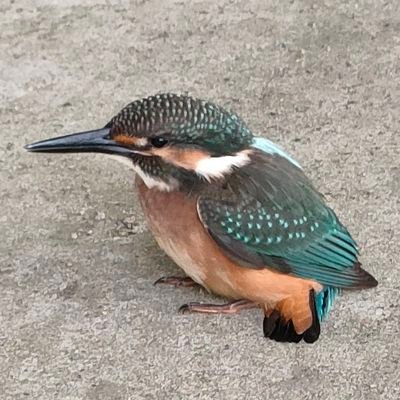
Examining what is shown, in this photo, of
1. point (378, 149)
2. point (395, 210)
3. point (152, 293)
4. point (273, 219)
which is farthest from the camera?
point (378, 149)

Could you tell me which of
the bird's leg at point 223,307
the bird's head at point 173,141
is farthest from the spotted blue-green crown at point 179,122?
the bird's leg at point 223,307

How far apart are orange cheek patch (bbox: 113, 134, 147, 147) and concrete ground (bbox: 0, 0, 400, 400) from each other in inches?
20.1

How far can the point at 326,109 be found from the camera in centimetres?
386

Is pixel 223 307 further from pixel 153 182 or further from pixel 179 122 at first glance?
pixel 179 122

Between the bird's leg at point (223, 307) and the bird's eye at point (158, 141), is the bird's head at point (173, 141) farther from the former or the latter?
the bird's leg at point (223, 307)

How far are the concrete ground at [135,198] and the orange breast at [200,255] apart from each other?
13 centimetres

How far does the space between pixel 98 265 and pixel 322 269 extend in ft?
2.32

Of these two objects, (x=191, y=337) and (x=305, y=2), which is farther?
(x=305, y=2)

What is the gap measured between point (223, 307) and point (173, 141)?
0.52 metres

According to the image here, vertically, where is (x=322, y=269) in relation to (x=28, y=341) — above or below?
above

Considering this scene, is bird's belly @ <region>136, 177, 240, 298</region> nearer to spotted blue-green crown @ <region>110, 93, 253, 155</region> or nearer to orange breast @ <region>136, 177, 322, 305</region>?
orange breast @ <region>136, 177, 322, 305</region>

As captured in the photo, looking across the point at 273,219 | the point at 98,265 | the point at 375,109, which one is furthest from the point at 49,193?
the point at 375,109

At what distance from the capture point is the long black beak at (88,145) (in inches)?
108

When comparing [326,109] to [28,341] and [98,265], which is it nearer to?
[98,265]
